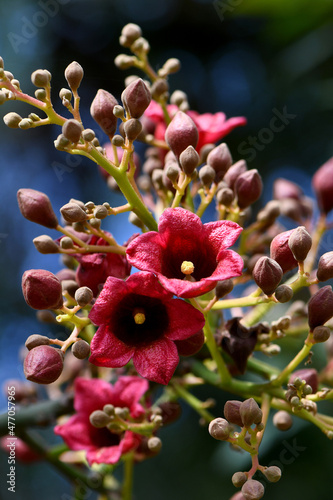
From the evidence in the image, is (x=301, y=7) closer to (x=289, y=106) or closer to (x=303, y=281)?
(x=289, y=106)

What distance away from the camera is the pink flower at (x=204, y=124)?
7.30 feet

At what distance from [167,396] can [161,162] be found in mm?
915

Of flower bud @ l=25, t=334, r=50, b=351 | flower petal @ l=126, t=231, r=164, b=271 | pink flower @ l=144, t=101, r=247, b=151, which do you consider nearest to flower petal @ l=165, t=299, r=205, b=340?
flower petal @ l=126, t=231, r=164, b=271

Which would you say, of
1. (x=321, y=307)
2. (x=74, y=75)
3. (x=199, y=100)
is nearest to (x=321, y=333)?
(x=321, y=307)

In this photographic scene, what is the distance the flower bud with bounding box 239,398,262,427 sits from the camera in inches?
55.9

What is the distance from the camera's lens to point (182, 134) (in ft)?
5.63

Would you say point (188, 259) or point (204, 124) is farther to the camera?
point (204, 124)

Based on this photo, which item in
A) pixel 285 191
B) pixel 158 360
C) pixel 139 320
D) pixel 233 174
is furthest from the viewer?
pixel 285 191

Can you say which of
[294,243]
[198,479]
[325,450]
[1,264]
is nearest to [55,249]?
[294,243]

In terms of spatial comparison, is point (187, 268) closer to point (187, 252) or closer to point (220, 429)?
point (187, 252)

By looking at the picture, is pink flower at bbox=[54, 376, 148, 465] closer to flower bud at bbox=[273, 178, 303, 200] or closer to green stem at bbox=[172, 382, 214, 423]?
green stem at bbox=[172, 382, 214, 423]

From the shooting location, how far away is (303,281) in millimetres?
1622

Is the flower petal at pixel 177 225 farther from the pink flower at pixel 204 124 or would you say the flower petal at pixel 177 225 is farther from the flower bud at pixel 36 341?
the pink flower at pixel 204 124

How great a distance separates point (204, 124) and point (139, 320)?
3.30 feet
